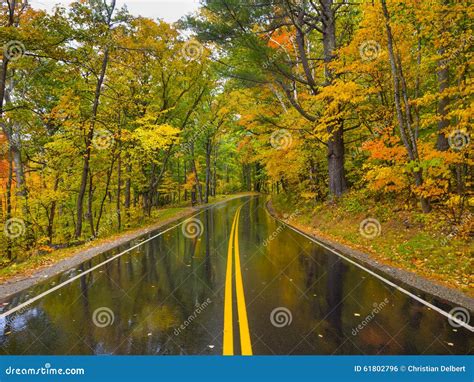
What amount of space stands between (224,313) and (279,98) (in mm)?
14176

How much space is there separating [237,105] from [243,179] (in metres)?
51.7

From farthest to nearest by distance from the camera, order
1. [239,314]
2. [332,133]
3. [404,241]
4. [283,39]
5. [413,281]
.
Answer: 1. [283,39]
2. [332,133]
3. [404,241]
4. [413,281]
5. [239,314]

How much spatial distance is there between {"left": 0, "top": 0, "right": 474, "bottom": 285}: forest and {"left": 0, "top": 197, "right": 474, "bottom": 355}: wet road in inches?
126

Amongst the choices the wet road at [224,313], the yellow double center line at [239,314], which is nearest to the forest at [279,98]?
the wet road at [224,313]

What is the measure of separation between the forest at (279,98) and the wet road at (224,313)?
3.20 meters

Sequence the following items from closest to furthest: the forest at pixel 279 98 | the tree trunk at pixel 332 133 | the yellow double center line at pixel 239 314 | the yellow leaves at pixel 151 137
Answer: the yellow double center line at pixel 239 314 → the forest at pixel 279 98 → the tree trunk at pixel 332 133 → the yellow leaves at pixel 151 137

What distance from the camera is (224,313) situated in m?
5.02

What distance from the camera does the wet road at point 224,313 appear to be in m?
4.04

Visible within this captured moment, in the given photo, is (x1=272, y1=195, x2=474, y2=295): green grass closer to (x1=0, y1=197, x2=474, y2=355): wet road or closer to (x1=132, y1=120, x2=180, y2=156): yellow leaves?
(x1=0, y1=197, x2=474, y2=355): wet road

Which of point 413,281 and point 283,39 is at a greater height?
point 283,39

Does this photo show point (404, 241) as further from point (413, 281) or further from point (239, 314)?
point (239, 314)

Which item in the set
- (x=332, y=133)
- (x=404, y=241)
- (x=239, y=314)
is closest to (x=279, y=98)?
(x=332, y=133)

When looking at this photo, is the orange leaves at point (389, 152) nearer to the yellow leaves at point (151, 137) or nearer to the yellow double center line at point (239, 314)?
the yellow double center line at point (239, 314)

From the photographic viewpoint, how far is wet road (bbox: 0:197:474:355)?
4.04 m
